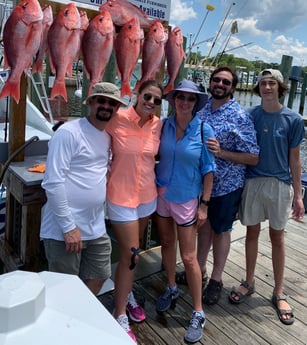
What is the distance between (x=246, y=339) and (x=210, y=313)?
34 centimetres

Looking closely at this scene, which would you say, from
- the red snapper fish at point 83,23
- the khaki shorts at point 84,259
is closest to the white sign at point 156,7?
the red snapper fish at point 83,23

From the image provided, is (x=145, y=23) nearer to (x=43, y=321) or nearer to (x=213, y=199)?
(x=213, y=199)

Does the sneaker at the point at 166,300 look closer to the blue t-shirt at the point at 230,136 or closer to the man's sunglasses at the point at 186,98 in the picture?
the blue t-shirt at the point at 230,136

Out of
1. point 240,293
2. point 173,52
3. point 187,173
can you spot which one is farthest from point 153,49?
point 240,293

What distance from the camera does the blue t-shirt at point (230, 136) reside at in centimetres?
249

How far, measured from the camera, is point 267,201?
8.58ft

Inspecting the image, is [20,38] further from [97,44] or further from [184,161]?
[184,161]

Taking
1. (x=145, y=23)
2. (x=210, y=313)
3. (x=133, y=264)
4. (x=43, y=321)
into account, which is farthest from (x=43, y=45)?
(x=210, y=313)

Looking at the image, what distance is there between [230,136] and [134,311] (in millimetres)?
1450

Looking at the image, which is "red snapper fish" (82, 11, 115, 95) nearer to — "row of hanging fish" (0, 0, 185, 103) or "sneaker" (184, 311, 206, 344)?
"row of hanging fish" (0, 0, 185, 103)

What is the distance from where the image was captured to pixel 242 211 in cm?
271

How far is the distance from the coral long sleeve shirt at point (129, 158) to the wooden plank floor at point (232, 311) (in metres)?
0.96

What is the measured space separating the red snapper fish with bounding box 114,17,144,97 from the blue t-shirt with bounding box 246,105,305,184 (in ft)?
3.23

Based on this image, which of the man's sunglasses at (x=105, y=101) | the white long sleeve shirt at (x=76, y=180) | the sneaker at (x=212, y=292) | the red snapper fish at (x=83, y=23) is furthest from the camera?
the sneaker at (x=212, y=292)
